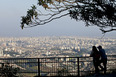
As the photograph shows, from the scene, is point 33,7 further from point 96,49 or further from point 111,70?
point 111,70

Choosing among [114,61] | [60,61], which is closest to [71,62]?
[60,61]

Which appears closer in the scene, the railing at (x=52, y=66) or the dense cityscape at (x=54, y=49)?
the railing at (x=52, y=66)

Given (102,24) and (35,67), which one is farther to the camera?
(35,67)

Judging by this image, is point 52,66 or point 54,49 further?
point 54,49

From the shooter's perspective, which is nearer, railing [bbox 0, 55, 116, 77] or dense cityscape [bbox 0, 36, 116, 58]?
railing [bbox 0, 55, 116, 77]

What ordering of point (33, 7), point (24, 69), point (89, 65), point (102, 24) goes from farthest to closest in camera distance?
1. point (89, 65)
2. point (24, 69)
3. point (33, 7)
4. point (102, 24)

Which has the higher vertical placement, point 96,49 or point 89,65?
point 96,49

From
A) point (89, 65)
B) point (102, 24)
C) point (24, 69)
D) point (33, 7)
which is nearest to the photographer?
point (102, 24)

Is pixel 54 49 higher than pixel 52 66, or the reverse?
pixel 54 49
